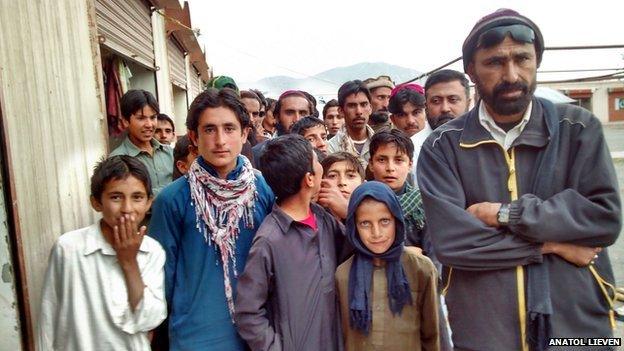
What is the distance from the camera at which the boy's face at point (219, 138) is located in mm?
1885

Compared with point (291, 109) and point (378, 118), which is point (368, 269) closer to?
point (291, 109)

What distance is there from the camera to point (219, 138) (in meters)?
1.89

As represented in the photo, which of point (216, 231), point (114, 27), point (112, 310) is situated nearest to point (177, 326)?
point (112, 310)

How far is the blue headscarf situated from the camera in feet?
5.88

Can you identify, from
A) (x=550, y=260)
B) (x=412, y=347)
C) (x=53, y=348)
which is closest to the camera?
(x=550, y=260)

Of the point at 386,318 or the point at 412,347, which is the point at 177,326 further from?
the point at 412,347

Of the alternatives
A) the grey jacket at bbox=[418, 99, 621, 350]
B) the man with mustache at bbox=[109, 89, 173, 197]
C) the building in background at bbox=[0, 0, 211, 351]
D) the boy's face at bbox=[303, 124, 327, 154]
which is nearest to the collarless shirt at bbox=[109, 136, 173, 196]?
the man with mustache at bbox=[109, 89, 173, 197]

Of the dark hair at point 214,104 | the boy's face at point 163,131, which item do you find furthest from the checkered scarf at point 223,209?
the boy's face at point 163,131

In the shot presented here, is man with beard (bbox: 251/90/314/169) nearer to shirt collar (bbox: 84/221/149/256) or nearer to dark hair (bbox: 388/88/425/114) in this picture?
dark hair (bbox: 388/88/425/114)

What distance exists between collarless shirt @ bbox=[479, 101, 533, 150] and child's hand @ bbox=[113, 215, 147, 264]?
1.45m

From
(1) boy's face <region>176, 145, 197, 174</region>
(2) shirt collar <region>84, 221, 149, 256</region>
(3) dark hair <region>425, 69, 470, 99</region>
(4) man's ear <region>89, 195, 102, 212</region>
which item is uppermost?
(3) dark hair <region>425, 69, 470, 99</region>

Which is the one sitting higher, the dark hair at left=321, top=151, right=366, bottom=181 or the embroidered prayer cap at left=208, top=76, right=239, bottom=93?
the embroidered prayer cap at left=208, top=76, right=239, bottom=93

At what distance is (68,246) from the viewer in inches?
70.4

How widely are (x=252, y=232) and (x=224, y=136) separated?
45cm
